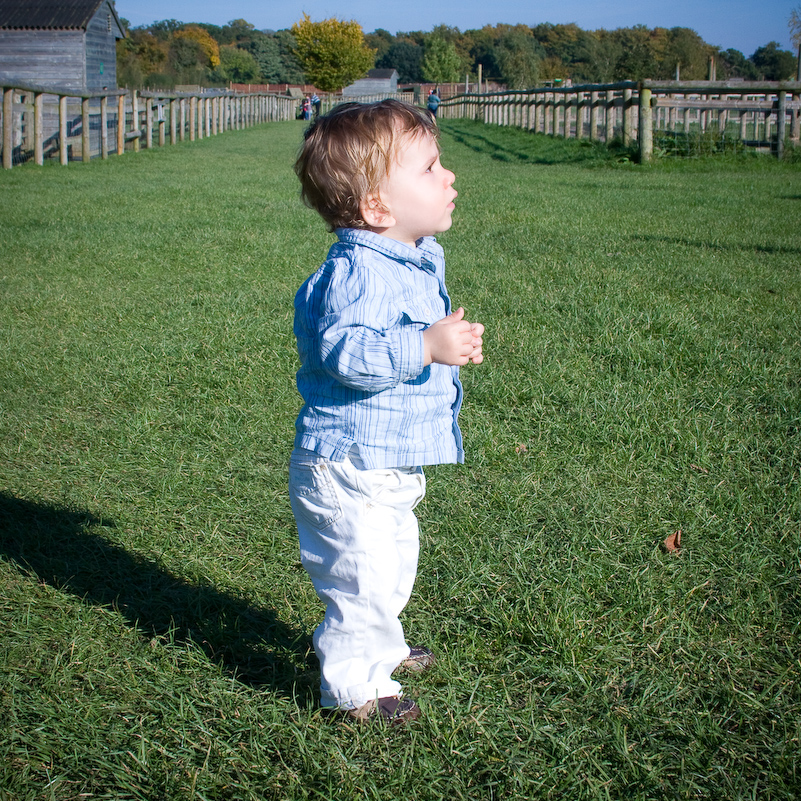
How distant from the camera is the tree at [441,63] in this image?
101 metres

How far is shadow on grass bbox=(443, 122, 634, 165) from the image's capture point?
→ 49.8ft

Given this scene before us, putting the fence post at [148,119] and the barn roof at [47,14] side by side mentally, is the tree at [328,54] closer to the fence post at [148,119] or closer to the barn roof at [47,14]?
the barn roof at [47,14]

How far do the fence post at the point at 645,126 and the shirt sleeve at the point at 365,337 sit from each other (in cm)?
1371

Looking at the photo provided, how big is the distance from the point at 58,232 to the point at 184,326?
3.65m

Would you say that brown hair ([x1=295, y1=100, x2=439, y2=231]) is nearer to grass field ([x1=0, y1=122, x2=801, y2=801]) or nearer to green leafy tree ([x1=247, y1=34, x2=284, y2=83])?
grass field ([x1=0, y1=122, x2=801, y2=801])

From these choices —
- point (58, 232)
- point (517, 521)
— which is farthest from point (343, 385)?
point (58, 232)

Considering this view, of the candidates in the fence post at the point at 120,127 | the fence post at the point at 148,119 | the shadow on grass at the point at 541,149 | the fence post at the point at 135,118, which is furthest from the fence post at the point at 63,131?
the shadow on grass at the point at 541,149

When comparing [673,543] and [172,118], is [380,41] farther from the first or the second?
[673,543]

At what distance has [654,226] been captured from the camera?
26.3 ft

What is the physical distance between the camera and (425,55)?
106 meters

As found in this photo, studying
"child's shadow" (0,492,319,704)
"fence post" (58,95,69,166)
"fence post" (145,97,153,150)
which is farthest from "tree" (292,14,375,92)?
"child's shadow" (0,492,319,704)

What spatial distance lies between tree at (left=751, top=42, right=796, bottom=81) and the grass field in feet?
331

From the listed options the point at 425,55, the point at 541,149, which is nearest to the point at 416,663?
the point at 541,149

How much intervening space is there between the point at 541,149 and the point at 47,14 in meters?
20.8
